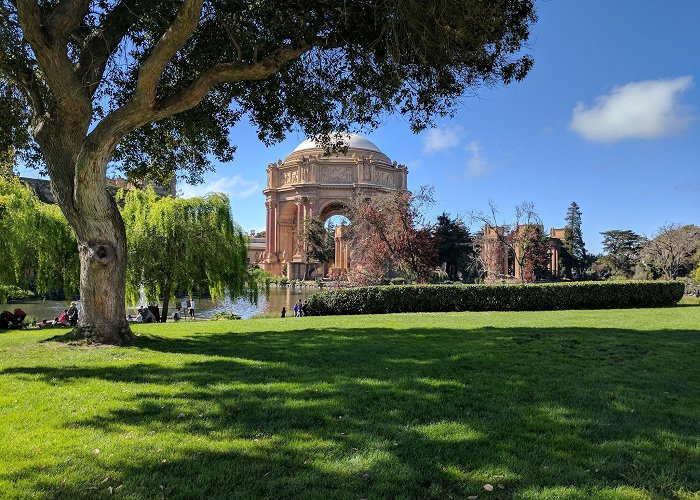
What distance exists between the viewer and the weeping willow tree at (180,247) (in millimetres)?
15984

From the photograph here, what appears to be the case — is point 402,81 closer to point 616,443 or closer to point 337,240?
point 616,443

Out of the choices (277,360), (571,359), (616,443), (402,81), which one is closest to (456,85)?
(402,81)

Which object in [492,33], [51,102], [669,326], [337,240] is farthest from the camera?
[337,240]

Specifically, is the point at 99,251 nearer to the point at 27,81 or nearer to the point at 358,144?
the point at 27,81

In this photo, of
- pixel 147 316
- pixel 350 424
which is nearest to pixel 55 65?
pixel 350 424

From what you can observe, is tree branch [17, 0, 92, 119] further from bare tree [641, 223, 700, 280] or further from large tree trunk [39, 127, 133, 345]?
bare tree [641, 223, 700, 280]

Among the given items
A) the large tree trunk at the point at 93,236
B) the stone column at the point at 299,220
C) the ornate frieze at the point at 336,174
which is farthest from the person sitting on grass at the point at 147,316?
the ornate frieze at the point at 336,174

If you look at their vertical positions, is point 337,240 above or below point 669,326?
above

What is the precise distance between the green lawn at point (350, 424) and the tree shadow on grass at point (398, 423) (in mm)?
14

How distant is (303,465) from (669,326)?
10.4 meters

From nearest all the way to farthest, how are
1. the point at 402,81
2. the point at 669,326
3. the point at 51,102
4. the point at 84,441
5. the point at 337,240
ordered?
the point at 84,441 < the point at 51,102 < the point at 402,81 < the point at 669,326 < the point at 337,240

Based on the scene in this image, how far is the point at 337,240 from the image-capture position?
191 feet

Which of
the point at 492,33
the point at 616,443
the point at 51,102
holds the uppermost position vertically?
the point at 492,33

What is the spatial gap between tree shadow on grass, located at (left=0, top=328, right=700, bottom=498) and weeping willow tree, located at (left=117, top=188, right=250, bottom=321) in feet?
34.7
